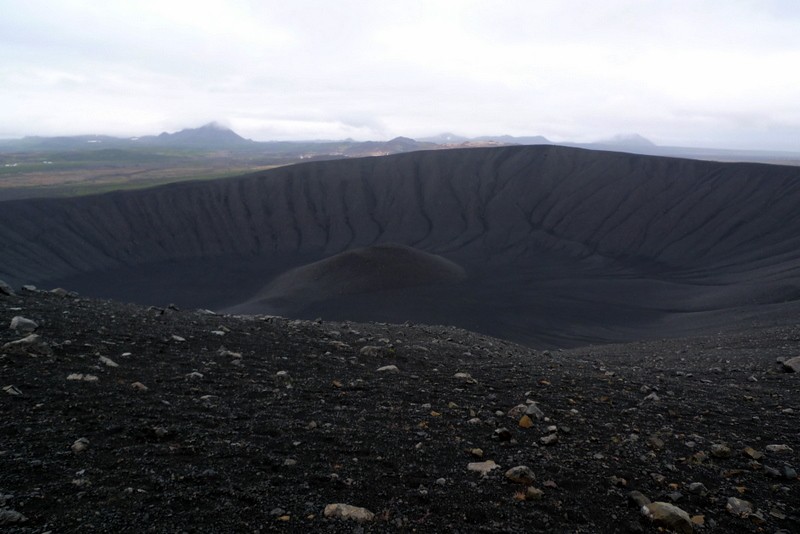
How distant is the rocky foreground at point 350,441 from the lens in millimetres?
3295

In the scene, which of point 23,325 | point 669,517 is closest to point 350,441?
point 669,517

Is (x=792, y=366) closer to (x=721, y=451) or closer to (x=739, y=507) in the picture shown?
(x=721, y=451)

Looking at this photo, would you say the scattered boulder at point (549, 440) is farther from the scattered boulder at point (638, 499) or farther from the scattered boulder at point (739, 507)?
the scattered boulder at point (739, 507)

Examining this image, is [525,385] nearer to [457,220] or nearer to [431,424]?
[431,424]

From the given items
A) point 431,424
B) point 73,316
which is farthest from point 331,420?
point 73,316

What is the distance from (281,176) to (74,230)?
880 inches

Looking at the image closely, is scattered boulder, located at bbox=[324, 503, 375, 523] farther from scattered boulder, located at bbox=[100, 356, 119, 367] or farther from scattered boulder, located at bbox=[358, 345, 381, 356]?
scattered boulder, located at bbox=[358, 345, 381, 356]

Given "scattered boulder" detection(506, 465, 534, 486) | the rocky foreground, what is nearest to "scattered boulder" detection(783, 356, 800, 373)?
the rocky foreground

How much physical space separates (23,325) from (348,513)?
555 centimetres

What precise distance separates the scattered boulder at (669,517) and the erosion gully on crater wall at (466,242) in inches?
717

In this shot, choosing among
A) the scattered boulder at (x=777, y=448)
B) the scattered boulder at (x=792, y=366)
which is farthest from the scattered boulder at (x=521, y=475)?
the scattered boulder at (x=792, y=366)

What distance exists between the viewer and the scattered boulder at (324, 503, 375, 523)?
324cm

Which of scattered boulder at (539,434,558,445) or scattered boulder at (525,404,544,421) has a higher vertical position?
scattered boulder at (539,434,558,445)

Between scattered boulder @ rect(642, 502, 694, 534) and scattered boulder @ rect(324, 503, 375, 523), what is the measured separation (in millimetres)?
1919
